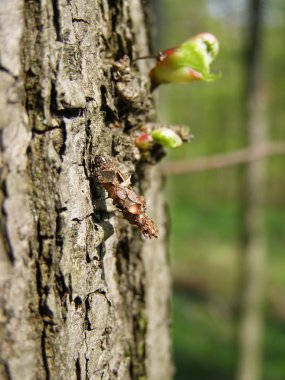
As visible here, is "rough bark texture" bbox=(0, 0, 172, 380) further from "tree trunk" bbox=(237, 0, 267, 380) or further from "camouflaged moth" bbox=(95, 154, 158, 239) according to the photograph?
"tree trunk" bbox=(237, 0, 267, 380)

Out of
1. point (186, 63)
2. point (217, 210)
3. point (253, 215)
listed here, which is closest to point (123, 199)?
point (186, 63)

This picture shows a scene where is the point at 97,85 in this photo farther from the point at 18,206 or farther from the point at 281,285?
the point at 281,285

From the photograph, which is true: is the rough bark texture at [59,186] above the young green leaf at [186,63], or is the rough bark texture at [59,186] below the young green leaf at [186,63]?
below

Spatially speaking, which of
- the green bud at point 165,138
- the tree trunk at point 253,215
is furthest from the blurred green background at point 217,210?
the green bud at point 165,138

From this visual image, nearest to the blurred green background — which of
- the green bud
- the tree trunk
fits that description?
the tree trunk

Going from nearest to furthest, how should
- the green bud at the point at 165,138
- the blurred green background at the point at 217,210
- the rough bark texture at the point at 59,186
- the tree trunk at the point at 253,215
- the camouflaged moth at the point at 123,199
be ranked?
the rough bark texture at the point at 59,186, the camouflaged moth at the point at 123,199, the green bud at the point at 165,138, the tree trunk at the point at 253,215, the blurred green background at the point at 217,210

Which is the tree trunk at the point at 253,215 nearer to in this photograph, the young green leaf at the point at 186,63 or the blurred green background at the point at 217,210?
the blurred green background at the point at 217,210
